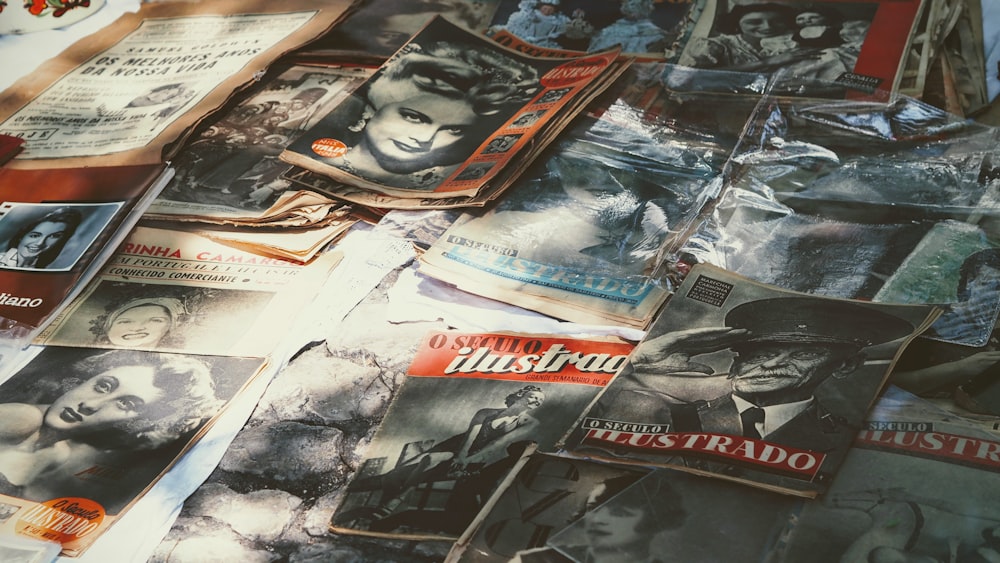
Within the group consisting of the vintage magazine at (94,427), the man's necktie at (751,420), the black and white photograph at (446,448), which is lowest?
the vintage magazine at (94,427)

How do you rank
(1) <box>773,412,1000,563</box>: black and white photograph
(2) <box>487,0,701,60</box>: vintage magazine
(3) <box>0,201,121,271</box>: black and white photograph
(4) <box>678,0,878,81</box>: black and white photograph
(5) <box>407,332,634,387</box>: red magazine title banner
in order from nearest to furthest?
(1) <box>773,412,1000,563</box>: black and white photograph → (5) <box>407,332,634,387</box>: red magazine title banner → (3) <box>0,201,121,271</box>: black and white photograph → (4) <box>678,0,878,81</box>: black and white photograph → (2) <box>487,0,701,60</box>: vintage magazine

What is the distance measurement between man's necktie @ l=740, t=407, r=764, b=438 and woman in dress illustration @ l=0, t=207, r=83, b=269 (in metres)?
0.84

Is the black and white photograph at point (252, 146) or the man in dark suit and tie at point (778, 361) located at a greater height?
the black and white photograph at point (252, 146)

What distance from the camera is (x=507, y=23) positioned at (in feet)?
4.61

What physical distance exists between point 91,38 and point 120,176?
45cm

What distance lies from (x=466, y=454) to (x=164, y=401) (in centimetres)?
34

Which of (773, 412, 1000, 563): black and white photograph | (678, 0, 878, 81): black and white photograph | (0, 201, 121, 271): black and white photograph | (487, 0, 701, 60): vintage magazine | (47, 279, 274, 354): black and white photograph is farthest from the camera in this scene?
(487, 0, 701, 60): vintage magazine

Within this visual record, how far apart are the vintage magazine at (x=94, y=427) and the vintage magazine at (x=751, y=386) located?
1.30 feet

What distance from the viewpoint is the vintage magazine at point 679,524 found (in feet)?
2.18

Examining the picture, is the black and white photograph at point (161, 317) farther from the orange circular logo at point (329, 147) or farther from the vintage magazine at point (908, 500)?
the vintage magazine at point (908, 500)

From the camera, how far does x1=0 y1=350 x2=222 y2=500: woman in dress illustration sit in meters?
0.84

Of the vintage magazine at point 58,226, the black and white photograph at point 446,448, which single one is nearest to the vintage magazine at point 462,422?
the black and white photograph at point 446,448

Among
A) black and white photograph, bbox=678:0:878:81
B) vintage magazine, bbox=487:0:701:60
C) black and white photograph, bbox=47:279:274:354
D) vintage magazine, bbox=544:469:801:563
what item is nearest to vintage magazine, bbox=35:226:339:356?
black and white photograph, bbox=47:279:274:354

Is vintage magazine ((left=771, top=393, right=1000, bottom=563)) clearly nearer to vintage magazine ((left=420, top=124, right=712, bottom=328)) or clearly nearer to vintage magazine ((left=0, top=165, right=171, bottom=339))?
vintage magazine ((left=420, top=124, right=712, bottom=328))
